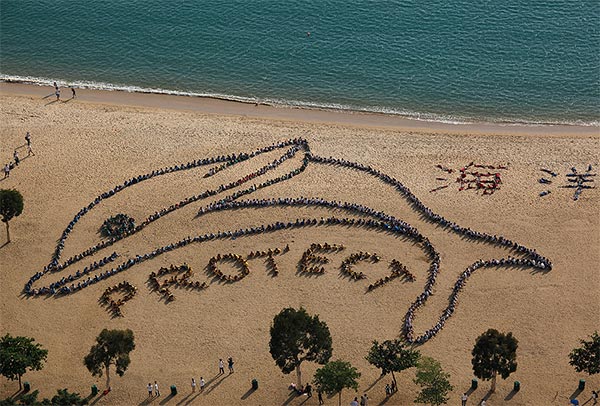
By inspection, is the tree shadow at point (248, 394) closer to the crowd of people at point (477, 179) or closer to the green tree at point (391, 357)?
the green tree at point (391, 357)

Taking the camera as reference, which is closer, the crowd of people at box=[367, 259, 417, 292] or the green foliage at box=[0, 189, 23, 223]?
the crowd of people at box=[367, 259, 417, 292]

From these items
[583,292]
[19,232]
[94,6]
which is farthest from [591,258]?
[94,6]

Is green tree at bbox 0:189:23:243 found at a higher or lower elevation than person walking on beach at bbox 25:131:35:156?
lower

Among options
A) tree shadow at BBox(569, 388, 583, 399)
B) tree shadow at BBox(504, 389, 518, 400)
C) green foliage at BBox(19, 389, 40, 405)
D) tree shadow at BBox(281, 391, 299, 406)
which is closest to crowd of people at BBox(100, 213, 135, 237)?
green foliage at BBox(19, 389, 40, 405)

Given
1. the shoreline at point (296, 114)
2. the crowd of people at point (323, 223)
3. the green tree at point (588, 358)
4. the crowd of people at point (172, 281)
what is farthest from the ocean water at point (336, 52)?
the green tree at point (588, 358)

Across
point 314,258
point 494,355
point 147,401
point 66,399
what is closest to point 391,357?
point 494,355

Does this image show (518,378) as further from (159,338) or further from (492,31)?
(492,31)

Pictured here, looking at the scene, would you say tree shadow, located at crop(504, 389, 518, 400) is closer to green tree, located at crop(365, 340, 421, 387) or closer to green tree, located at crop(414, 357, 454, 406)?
green tree, located at crop(414, 357, 454, 406)
